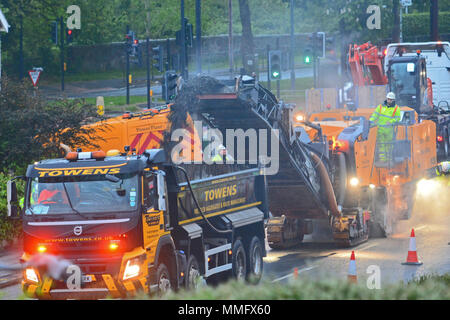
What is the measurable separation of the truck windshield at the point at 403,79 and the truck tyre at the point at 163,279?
20644 mm

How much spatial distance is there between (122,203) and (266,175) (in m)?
6.46

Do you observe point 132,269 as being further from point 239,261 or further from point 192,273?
point 239,261

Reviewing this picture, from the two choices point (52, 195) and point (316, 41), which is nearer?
point (52, 195)

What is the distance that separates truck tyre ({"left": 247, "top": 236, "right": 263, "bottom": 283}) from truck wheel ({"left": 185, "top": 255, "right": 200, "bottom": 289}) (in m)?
1.79

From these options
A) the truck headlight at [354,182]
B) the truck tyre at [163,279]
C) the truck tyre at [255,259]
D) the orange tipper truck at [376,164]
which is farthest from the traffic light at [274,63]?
the truck tyre at [163,279]

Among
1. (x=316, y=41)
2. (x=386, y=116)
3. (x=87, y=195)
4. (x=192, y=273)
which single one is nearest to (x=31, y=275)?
(x=87, y=195)

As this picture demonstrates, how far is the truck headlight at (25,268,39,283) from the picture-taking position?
39.7 feet

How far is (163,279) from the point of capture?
12805 millimetres

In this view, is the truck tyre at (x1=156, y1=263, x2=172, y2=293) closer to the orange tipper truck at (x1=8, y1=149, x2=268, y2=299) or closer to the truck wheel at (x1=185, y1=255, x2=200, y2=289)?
the orange tipper truck at (x1=8, y1=149, x2=268, y2=299)

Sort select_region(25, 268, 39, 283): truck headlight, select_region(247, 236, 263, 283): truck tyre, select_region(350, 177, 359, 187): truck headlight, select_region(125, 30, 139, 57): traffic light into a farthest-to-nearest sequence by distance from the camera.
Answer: select_region(125, 30, 139, 57): traffic light
select_region(350, 177, 359, 187): truck headlight
select_region(247, 236, 263, 283): truck tyre
select_region(25, 268, 39, 283): truck headlight

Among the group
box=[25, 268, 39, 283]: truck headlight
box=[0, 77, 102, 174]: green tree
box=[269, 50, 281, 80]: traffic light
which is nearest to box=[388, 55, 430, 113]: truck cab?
box=[269, 50, 281, 80]: traffic light

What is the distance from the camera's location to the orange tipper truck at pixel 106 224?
12.0 metres

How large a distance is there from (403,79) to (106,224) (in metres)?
22.0

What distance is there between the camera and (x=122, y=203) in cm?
1230
